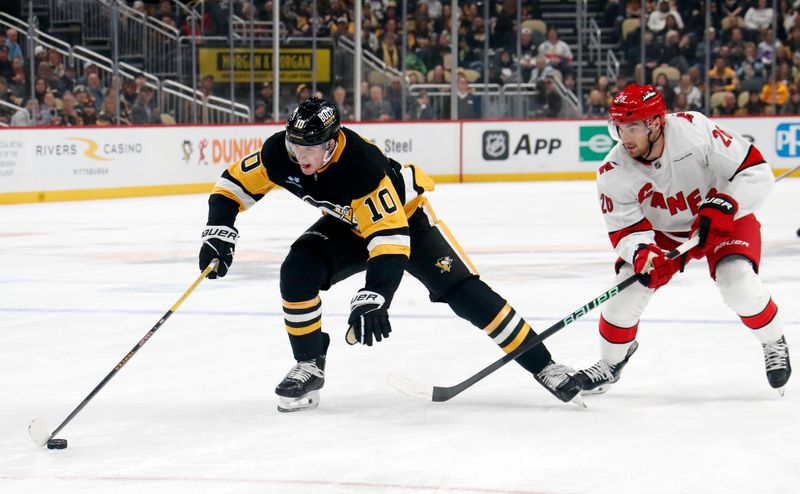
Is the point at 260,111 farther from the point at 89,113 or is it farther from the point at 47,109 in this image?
the point at 47,109

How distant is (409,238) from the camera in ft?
11.8

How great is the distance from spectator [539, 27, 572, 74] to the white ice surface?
761 cm

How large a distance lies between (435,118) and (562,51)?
6.35 feet

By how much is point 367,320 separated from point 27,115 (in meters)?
8.97

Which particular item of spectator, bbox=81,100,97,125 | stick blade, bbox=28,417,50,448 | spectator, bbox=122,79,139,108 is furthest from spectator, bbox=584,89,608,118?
stick blade, bbox=28,417,50,448

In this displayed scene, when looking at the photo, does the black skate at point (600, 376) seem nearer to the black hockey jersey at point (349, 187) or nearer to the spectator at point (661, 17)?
the black hockey jersey at point (349, 187)

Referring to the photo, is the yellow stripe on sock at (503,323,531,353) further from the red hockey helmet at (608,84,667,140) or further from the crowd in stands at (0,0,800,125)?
the crowd in stands at (0,0,800,125)

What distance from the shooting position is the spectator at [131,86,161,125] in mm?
12445

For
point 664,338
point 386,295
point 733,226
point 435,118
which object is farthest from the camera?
point 435,118

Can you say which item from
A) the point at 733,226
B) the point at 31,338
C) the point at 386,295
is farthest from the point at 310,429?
the point at 31,338

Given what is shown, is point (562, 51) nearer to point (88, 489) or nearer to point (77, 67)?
point (77, 67)

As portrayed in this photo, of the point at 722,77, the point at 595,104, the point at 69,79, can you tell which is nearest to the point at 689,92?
the point at 722,77

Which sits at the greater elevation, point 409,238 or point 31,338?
point 409,238

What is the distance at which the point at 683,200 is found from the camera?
383 centimetres
